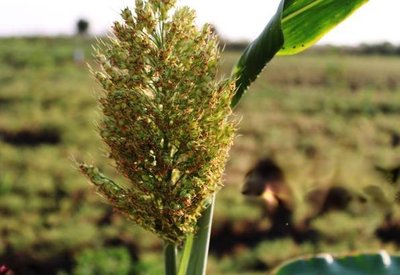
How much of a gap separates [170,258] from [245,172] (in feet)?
25.9

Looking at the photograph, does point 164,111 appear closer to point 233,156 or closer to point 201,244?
point 201,244

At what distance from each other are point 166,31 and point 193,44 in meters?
0.05

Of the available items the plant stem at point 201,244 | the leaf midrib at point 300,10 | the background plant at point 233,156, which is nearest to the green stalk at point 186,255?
the plant stem at point 201,244

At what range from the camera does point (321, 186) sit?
19.6 feet

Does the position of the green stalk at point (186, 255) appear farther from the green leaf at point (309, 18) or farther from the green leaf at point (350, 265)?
the green leaf at point (350, 265)

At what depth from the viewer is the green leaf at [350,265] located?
1.98m

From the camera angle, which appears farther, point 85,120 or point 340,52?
point 340,52

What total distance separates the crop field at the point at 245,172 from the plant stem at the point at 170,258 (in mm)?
165

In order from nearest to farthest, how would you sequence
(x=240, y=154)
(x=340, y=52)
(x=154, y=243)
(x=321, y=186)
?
(x=321, y=186), (x=154, y=243), (x=240, y=154), (x=340, y=52)

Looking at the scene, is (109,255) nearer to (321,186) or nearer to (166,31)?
(321,186)

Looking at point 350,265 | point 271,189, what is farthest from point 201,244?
point 271,189

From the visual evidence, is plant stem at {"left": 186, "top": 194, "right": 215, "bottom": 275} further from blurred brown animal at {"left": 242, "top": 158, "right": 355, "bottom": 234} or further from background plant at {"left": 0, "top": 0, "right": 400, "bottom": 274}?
blurred brown animal at {"left": 242, "top": 158, "right": 355, "bottom": 234}

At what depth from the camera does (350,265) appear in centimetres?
202

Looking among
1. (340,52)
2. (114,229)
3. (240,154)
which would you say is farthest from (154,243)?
(340,52)
